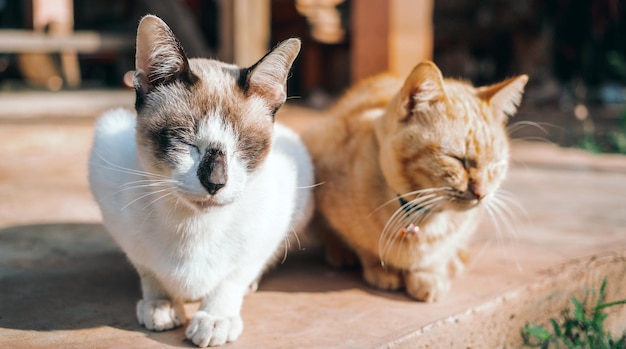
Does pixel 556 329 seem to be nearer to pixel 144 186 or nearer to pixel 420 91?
pixel 420 91

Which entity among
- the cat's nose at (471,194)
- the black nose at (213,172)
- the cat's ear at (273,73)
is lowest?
the cat's nose at (471,194)

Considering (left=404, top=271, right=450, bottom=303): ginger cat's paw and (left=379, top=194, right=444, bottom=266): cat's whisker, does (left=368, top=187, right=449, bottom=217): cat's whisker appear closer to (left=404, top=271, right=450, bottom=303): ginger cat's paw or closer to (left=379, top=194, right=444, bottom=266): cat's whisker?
(left=379, top=194, right=444, bottom=266): cat's whisker

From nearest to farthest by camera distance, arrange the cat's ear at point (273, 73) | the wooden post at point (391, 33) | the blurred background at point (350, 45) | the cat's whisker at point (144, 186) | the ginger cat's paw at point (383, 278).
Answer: the cat's whisker at point (144, 186) < the cat's ear at point (273, 73) < the ginger cat's paw at point (383, 278) < the wooden post at point (391, 33) < the blurred background at point (350, 45)

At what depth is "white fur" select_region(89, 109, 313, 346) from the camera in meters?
1.81

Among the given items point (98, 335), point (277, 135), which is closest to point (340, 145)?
point (277, 135)

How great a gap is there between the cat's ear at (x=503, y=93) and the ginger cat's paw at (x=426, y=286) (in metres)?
0.64

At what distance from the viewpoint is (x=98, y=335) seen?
5.85 feet

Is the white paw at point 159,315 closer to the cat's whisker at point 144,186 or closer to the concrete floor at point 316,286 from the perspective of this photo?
the concrete floor at point 316,286

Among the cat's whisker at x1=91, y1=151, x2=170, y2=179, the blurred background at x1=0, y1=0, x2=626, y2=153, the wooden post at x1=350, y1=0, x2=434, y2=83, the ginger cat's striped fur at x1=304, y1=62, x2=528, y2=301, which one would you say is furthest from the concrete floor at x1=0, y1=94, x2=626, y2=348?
the blurred background at x1=0, y1=0, x2=626, y2=153

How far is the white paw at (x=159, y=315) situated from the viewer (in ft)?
6.05

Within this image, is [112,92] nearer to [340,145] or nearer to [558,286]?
[340,145]

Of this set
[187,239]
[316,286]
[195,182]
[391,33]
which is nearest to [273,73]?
[195,182]

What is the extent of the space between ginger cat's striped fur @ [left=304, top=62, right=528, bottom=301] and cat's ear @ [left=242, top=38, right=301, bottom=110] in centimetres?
44

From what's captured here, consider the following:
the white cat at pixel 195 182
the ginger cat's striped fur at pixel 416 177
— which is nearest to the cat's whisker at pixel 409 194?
the ginger cat's striped fur at pixel 416 177
